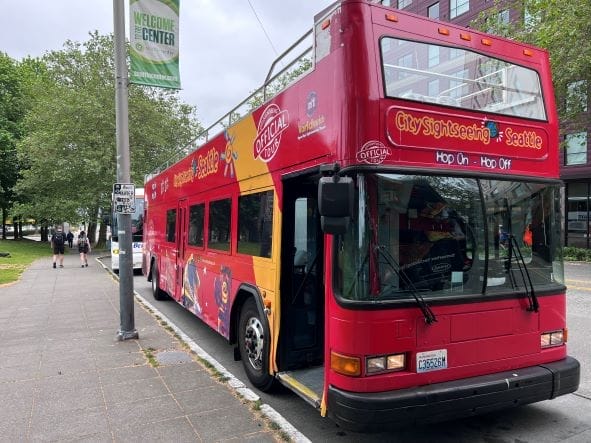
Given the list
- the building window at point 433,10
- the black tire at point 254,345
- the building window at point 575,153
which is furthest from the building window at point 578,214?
the black tire at point 254,345

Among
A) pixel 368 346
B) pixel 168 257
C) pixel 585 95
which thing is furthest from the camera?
pixel 585 95

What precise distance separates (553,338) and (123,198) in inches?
242

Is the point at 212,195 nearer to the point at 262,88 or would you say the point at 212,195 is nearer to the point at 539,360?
the point at 262,88

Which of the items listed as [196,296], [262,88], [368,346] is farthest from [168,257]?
[368,346]

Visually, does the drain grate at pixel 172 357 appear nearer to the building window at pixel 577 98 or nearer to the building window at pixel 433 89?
the building window at pixel 433 89

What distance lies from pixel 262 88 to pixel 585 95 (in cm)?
1837

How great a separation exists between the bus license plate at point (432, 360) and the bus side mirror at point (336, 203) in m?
1.13

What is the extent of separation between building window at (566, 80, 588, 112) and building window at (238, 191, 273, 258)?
18.2 m

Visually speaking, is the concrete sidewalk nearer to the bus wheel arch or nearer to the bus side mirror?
the bus wheel arch

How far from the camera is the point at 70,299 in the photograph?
41.3ft

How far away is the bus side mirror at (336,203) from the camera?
11.4ft

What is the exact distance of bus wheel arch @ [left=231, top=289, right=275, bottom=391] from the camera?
5.10 metres

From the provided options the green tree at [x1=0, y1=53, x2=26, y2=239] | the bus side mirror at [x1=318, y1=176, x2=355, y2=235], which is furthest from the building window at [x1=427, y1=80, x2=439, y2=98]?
the green tree at [x1=0, y1=53, x2=26, y2=239]

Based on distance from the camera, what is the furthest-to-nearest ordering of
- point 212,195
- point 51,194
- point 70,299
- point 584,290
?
point 51,194, point 70,299, point 584,290, point 212,195
